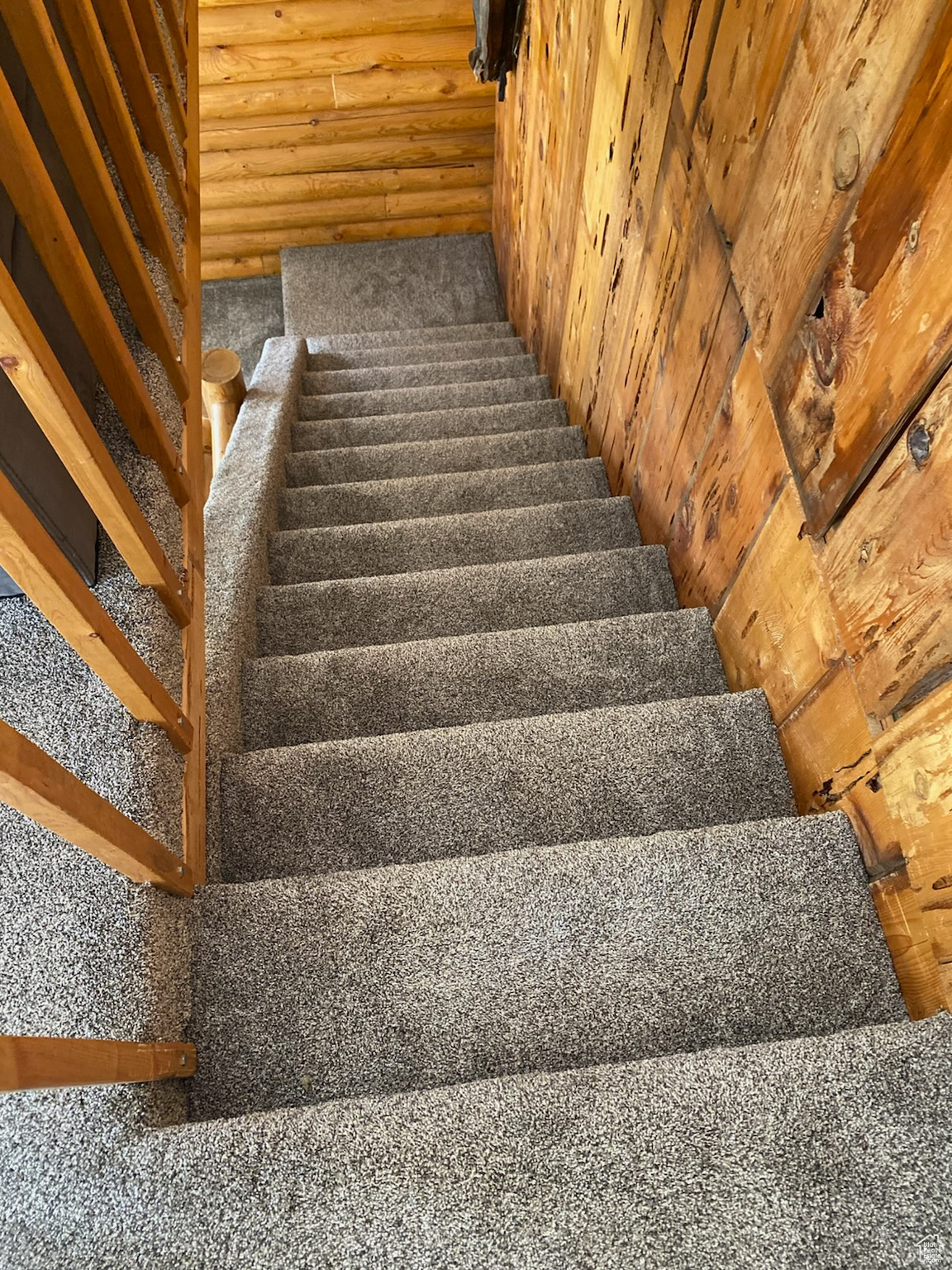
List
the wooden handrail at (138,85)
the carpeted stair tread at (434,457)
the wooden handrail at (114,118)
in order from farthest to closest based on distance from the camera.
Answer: the carpeted stair tread at (434,457), the wooden handrail at (138,85), the wooden handrail at (114,118)

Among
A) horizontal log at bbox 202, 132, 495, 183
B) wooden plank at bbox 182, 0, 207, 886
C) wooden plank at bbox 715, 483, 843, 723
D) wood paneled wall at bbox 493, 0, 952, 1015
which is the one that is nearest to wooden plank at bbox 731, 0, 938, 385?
wood paneled wall at bbox 493, 0, 952, 1015

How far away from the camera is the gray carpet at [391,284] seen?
4.77 m

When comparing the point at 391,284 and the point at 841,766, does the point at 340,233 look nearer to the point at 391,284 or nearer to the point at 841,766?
the point at 391,284

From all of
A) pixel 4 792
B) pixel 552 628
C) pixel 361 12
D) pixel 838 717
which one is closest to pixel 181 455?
pixel 552 628

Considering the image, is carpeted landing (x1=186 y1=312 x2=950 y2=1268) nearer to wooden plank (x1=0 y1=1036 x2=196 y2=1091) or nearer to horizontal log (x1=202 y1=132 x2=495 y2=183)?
wooden plank (x1=0 y1=1036 x2=196 y2=1091)

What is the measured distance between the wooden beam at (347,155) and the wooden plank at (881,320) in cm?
429

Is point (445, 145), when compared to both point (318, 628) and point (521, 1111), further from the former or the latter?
point (521, 1111)

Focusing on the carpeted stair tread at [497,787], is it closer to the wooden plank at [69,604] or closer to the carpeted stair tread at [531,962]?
the carpeted stair tread at [531,962]

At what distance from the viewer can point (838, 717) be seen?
3.92 feet

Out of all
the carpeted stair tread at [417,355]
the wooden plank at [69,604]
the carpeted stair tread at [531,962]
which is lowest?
the carpeted stair tread at [417,355]

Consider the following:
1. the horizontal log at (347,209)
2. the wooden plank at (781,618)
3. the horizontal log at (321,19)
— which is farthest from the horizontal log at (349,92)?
the wooden plank at (781,618)

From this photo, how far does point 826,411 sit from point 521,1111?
34.5 inches

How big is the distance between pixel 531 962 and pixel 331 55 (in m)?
4.72

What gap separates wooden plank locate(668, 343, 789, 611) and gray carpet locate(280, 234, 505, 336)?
11.1 ft
